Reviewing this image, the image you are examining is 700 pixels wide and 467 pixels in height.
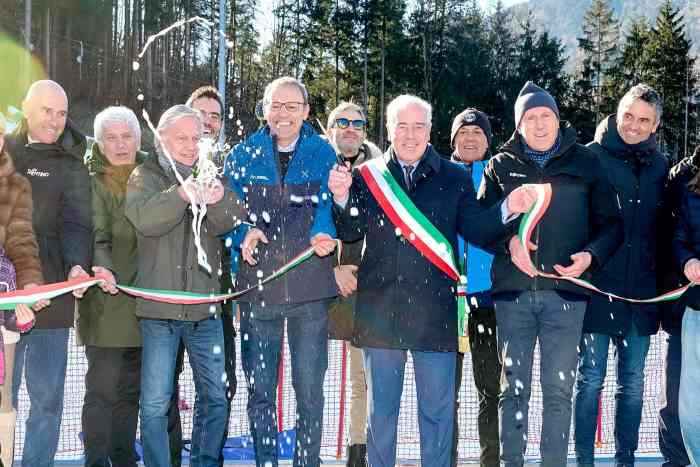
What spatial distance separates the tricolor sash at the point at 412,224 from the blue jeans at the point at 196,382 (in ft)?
3.76

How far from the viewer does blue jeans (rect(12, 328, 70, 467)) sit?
4.51m

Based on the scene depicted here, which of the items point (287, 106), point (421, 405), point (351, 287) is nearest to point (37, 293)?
point (287, 106)

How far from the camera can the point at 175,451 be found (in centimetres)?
507

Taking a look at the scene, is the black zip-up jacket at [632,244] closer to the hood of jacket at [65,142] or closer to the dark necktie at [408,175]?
the dark necktie at [408,175]

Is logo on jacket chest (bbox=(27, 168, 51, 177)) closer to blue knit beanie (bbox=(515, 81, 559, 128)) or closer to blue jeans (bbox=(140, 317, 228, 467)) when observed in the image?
blue jeans (bbox=(140, 317, 228, 467))

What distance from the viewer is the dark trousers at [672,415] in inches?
200

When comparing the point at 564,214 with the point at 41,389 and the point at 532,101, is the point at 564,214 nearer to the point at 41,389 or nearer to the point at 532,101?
the point at 532,101

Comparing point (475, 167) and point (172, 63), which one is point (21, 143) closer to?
point (475, 167)

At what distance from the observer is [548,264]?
15.0 feet

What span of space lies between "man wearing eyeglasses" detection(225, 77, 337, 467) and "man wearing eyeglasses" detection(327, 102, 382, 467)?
1.23 feet

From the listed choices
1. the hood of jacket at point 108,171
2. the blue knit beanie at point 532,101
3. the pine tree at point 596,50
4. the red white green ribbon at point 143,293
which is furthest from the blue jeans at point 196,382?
the pine tree at point 596,50

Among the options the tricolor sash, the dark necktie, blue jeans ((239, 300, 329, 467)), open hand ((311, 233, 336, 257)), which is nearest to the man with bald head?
blue jeans ((239, 300, 329, 467))

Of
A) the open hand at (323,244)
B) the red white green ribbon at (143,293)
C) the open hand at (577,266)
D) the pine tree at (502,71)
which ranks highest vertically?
the pine tree at (502,71)

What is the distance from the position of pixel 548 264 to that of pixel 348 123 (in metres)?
1.69
